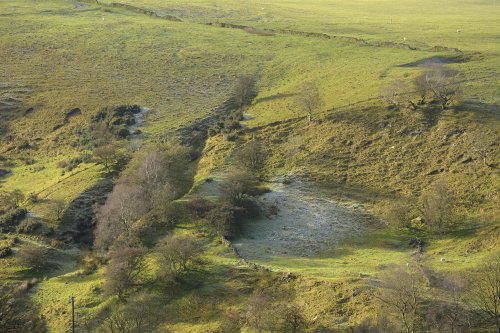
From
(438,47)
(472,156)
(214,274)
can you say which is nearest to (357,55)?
(438,47)

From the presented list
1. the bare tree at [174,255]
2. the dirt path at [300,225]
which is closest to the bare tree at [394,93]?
the dirt path at [300,225]

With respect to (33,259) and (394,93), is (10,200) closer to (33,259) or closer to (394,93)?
(33,259)

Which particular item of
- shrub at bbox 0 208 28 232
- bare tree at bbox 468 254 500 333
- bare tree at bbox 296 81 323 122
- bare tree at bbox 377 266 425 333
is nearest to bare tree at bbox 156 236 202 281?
bare tree at bbox 377 266 425 333

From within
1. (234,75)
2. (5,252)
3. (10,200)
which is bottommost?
(5,252)

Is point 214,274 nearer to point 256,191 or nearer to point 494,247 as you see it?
point 256,191

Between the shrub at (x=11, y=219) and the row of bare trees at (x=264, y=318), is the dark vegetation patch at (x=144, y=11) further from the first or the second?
the row of bare trees at (x=264, y=318)

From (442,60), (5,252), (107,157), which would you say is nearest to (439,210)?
(107,157)
